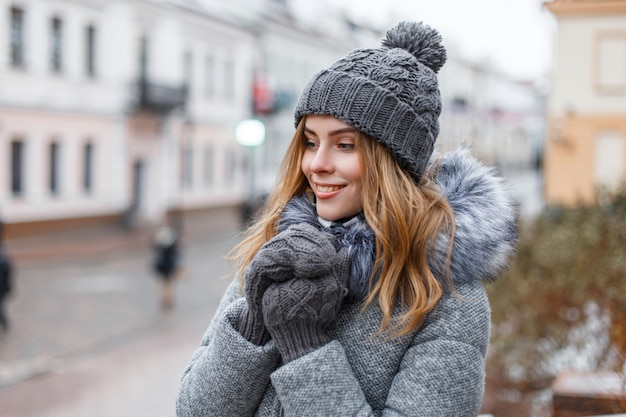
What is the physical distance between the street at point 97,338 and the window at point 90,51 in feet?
25.9

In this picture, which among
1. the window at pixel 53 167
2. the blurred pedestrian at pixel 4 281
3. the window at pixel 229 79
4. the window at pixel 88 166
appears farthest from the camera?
the window at pixel 229 79

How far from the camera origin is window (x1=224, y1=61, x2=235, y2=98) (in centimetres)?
3203

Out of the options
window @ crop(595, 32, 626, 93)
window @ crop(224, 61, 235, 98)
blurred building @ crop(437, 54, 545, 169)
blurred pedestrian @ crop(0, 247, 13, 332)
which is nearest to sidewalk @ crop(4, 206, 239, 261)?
window @ crop(224, 61, 235, 98)

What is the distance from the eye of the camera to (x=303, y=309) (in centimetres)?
170

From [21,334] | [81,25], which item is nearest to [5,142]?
→ [81,25]

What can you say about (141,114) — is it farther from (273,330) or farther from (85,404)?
(273,330)

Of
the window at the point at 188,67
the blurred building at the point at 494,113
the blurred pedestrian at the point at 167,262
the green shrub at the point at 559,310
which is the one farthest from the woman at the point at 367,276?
the blurred building at the point at 494,113

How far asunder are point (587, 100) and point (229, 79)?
24782mm

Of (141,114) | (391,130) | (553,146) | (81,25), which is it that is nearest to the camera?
(391,130)

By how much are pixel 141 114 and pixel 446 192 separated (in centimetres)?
2564

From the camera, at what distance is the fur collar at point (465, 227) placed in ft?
6.03

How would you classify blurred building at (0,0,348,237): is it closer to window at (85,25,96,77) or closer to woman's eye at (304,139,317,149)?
window at (85,25,96,77)

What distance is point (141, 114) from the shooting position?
87.3 ft

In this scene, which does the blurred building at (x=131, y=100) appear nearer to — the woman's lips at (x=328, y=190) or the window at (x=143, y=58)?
the window at (x=143, y=58)
